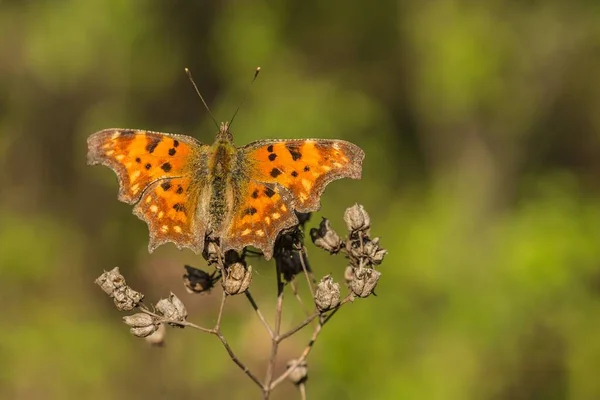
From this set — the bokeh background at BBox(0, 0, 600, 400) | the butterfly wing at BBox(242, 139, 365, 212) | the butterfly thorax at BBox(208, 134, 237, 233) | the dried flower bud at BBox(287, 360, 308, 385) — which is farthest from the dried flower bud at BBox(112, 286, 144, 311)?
the bokeh background at BBox(0, 0, 600, 400)

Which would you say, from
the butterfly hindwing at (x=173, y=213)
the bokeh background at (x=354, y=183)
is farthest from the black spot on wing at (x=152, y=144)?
the bokeh background at (x=354, y=183)

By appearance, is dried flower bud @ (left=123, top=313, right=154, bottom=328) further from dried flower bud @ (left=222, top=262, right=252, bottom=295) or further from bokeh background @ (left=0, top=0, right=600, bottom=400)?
bokeh background @ (left=0, top=0, right=600, bottom=400)

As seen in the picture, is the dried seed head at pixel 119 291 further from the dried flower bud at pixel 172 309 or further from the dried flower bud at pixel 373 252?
the dried flower bud at pixel 373 252

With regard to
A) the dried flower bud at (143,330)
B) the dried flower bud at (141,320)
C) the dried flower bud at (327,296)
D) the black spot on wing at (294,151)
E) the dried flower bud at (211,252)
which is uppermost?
the black spot on wing at (294,151)

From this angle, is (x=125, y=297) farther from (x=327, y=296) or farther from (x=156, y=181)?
(x=327, y=296)

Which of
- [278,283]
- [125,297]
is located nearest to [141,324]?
[125,297]

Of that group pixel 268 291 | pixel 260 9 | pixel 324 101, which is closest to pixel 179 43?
pixel 260 9
